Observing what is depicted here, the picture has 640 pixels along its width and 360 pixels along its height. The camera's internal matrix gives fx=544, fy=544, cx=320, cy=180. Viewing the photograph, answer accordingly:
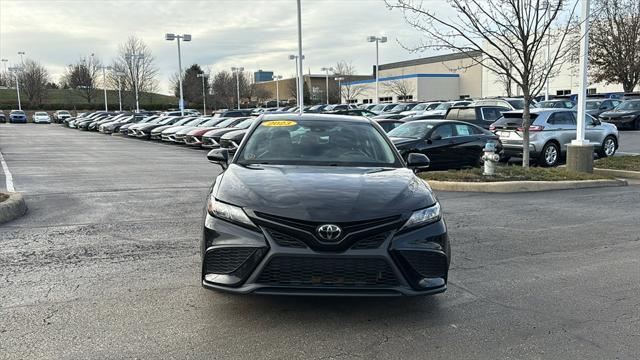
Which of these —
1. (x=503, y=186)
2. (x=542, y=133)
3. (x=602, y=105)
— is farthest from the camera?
(x=602, y=105)

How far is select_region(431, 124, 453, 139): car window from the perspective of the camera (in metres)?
13.5

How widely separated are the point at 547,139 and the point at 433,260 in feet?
39.5

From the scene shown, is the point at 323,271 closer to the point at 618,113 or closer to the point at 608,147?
the point at 608,147

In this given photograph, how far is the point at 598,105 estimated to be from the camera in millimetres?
30188

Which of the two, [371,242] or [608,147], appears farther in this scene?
[608,147]

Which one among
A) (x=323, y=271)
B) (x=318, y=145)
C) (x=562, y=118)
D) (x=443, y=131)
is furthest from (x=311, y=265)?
(x=562, y=118)

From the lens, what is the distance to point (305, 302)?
433 centimetres

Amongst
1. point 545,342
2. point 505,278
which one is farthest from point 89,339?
point 505,278

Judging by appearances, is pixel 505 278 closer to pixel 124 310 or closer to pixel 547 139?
pixel 124 310

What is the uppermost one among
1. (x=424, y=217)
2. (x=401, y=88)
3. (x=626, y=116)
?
(x=401, y=88)

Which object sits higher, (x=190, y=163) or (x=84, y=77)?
(x=84, y=77)

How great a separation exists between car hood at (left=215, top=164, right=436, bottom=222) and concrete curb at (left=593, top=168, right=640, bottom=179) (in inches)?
397

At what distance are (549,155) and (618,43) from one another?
33.0m

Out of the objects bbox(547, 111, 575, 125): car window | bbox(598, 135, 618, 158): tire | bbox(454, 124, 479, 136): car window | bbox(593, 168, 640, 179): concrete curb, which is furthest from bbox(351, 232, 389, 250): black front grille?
bbox(598, 135, 618, 158): tire
